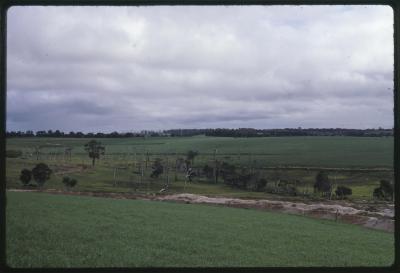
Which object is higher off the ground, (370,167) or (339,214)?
(370,167)

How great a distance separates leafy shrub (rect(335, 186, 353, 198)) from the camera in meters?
28.4

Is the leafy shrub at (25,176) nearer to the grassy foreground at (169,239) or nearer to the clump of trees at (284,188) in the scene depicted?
the grassy foreground at (169,239)

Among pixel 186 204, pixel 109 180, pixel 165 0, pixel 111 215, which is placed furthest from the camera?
pixel 109 180

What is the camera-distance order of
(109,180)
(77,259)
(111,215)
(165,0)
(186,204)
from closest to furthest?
(165,0) → (77,259) → (111,215) → (186,204) → (109,180)

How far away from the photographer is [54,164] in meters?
24.0

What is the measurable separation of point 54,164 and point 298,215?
509 inches

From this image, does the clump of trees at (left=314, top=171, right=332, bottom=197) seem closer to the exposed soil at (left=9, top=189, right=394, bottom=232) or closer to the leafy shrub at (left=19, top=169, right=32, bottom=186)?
the exposed soil at (left=9, top=189, right=394, bottom=232)

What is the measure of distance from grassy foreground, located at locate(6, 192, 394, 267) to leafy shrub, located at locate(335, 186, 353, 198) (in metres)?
6.41

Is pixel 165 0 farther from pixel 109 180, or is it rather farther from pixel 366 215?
pixel 109 180

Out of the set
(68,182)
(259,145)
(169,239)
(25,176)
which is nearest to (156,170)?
(68,182)

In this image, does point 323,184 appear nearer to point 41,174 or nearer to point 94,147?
point 41,174

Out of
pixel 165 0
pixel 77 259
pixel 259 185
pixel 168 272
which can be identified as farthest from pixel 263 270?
pixel 259 185

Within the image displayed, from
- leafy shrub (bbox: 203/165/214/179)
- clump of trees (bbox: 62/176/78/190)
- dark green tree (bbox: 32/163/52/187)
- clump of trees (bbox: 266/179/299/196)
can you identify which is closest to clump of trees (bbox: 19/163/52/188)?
dark green tree (bbox: 32/163/52/187)

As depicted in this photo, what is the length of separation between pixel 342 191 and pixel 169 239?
787 inches
